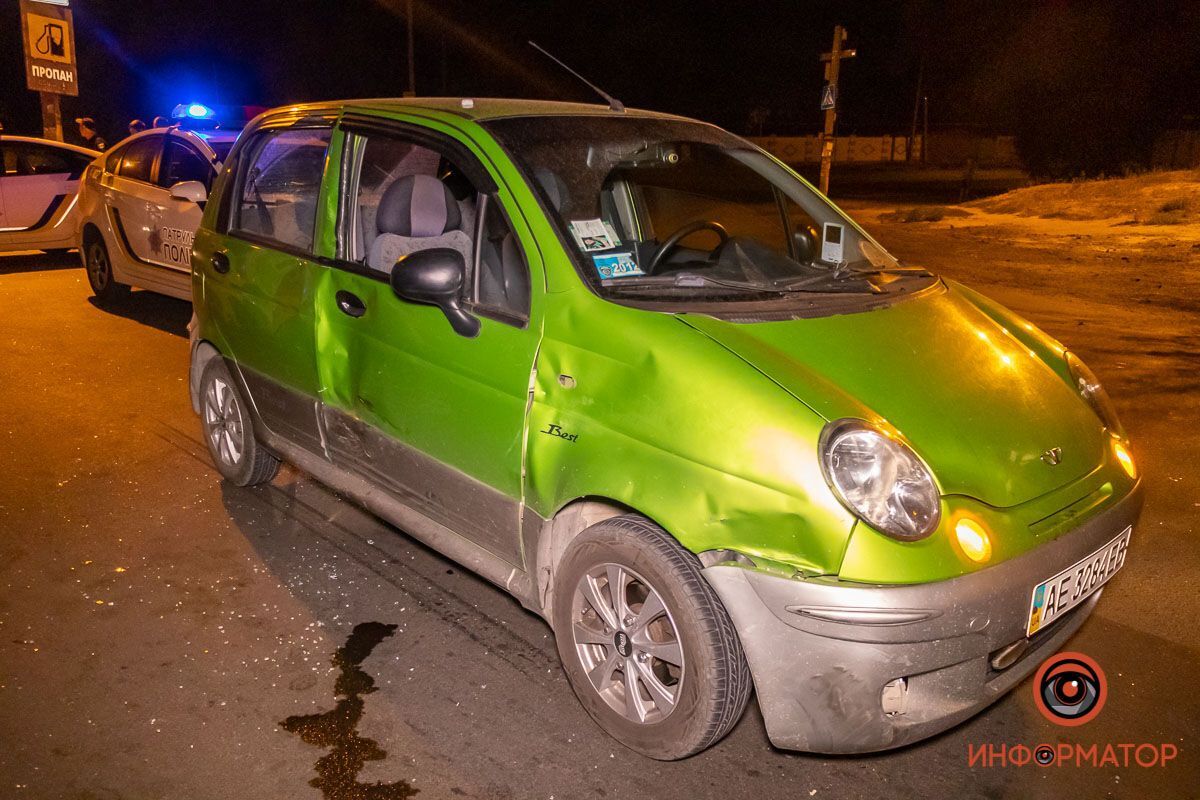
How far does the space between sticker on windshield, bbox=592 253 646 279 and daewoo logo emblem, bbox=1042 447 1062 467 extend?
1.37 m

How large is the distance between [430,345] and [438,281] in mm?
294

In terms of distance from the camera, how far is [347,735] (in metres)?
3.17

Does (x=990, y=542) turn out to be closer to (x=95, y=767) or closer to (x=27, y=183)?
(x=95, y=767)

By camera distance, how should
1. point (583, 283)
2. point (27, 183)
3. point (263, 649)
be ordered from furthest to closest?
point (27, 183)
point (263, 649)
point (583, 283)

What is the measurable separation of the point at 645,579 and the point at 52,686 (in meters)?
2.06

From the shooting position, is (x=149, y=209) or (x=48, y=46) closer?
(x=149, y=209)

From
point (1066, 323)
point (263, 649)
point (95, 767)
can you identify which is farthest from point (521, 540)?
point (1066, 323)

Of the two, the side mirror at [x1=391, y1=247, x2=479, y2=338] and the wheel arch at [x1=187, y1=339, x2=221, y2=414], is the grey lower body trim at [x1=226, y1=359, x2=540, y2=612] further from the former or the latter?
the side mirror at [x1=391, y1=247, x2=479, y2=338]

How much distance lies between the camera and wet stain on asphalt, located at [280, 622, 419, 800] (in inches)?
115

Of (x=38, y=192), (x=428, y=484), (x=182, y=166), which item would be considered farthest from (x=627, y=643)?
(x=38, y=192)

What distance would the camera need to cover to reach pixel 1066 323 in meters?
9.43

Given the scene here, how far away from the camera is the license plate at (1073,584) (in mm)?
2745

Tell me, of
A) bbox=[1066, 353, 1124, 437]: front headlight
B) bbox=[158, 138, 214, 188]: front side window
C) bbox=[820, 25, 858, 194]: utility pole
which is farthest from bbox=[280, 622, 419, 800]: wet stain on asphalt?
bbox=[820, 25, 858, 194]: utility pole

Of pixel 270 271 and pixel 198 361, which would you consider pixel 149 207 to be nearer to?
pixel 198 361
